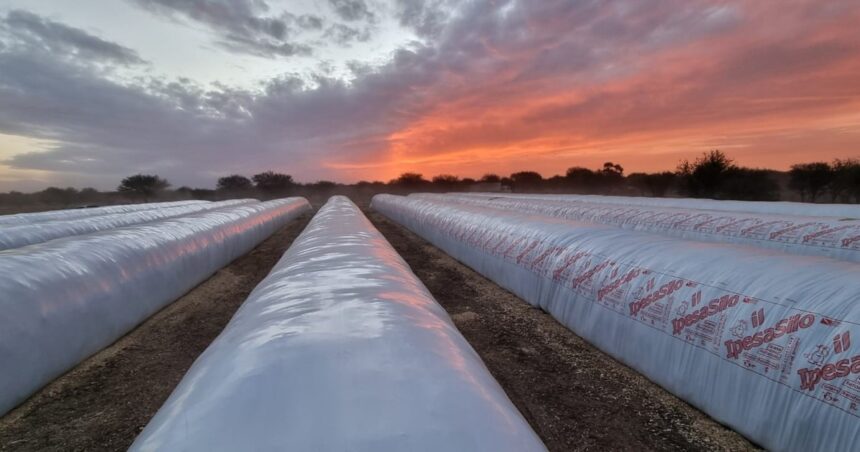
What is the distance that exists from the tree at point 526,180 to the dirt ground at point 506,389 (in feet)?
175

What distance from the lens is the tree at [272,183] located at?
6412 centimetres

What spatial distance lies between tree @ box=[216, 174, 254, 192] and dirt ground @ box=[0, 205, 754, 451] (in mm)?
60855

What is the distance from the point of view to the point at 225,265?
9.62 m

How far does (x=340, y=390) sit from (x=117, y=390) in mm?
3594

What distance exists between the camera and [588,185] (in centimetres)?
5047

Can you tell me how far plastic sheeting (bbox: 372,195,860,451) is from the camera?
2.43 m

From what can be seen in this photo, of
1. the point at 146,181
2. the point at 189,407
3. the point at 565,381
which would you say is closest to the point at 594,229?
the point at 565,381

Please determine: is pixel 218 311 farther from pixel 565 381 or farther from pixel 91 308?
pixel 565 381

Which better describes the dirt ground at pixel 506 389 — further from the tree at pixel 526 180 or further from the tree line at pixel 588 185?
the tree at pixel 526 180

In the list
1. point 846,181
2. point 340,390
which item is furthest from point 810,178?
point 340,390

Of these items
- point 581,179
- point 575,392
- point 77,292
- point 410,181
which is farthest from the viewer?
point 410,181

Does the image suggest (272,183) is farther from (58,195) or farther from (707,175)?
(707,175)

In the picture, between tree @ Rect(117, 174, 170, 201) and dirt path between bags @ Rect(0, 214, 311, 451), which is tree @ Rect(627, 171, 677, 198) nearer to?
dirt path between bags @ Rect(0, 214, 311, 451)

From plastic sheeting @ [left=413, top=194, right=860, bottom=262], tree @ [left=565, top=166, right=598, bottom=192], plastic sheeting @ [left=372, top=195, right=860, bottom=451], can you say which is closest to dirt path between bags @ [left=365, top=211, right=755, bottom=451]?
plastic sheeting @ [left=372, top=195, right=860, bottom=451]
